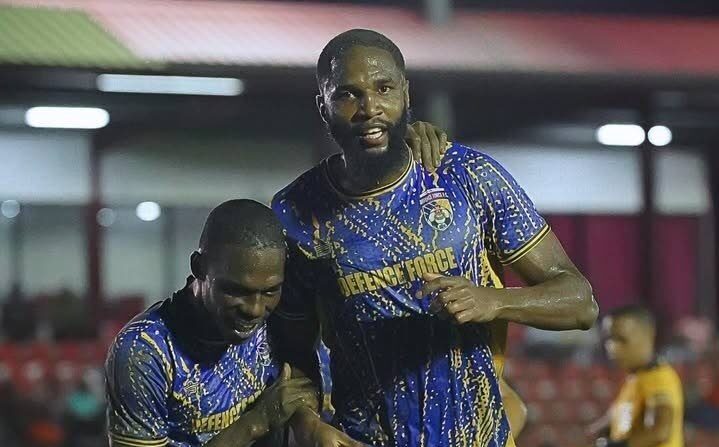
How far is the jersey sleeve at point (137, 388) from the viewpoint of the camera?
3.28 metres

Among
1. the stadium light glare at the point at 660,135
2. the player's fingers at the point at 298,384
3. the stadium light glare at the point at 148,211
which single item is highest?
the stadium light glare at the point at 660,135

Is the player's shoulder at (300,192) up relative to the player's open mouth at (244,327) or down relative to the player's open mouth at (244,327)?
up

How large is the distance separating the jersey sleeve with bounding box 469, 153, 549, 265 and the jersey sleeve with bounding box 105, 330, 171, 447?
2.75ft

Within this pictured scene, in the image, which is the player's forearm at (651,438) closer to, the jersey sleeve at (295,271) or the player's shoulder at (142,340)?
the jersey sleeve at (295,271)

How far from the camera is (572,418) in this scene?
36.9 feet

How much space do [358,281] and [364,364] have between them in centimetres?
20

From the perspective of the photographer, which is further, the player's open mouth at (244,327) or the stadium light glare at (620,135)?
the stadium light glare at (620,135)

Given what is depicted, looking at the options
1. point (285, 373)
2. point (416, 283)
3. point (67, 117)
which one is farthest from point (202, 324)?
point (67, 117)

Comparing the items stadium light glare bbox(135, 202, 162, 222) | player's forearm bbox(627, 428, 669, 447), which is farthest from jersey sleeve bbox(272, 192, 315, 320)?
stadium light glare bbox(135, 202, 162, 222)

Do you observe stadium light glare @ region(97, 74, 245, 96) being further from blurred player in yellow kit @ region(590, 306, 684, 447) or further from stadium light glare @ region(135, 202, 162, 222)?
blurred player in yellow kit @ region(590, 306, 684, 447)

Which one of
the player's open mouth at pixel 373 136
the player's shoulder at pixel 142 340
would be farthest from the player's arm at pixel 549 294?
the player's shoulder at pixel 142 340

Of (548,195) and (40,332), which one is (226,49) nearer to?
(40,332)

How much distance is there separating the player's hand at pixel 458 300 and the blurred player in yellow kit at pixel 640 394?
425cm

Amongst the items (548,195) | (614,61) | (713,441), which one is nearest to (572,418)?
(713,441)
